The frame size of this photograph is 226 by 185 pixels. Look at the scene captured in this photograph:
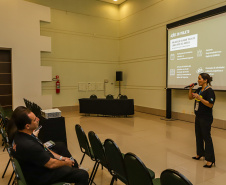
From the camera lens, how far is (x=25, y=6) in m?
7.71

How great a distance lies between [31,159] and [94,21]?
893 cm

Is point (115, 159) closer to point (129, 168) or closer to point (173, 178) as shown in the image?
point (129, 168)

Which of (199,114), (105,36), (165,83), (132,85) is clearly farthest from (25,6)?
(199,114)

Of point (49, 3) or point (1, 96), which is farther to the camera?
point (49, 3)

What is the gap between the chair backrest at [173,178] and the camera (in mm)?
1287

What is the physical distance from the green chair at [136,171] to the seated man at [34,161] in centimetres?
51

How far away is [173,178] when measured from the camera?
135 centimetres

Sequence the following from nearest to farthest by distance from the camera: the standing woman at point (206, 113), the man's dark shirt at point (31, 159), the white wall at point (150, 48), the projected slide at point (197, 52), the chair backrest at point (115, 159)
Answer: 1. the man's dark shirt at point (31, 159)
2. the chair backrest at point (115, 159)
3. the standing woman at point (206, 113)
4. the projected slide at point (197, 52)
5. the white wall at point (150, 48)

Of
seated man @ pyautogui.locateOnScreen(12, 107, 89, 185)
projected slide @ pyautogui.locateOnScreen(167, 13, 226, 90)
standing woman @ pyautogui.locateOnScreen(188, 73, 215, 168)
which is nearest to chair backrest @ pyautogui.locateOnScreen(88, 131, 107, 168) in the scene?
seated man @ pyautogui.locateOnScreen(12, 107, 89, 185)

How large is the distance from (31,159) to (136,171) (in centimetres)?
94

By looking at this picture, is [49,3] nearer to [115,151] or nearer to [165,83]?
[165,83]

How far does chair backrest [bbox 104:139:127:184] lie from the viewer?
1975 mm

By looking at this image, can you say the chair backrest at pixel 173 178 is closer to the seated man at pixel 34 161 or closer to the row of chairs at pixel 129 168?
the row of chairs at pixel 129 168

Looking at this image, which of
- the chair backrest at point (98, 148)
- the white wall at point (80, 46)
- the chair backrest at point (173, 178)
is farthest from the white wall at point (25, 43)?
the chair backrest at point (173, 178)
